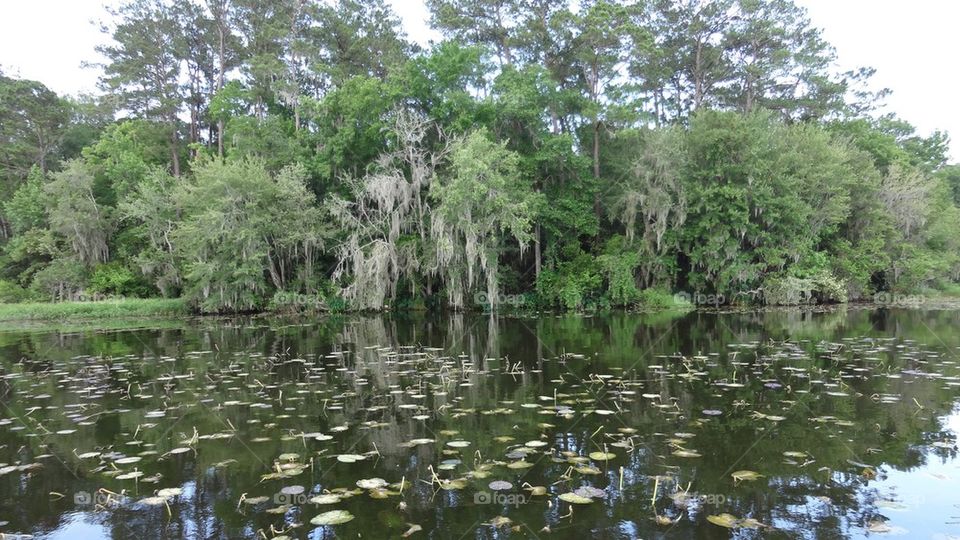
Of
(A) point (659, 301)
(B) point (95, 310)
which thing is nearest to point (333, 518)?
(A) point (659, 301)

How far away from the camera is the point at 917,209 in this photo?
30.5 m

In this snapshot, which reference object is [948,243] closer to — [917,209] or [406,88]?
[917,209]

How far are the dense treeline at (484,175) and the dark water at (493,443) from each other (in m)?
13.6

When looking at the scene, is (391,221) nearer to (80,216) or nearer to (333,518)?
(80,216)

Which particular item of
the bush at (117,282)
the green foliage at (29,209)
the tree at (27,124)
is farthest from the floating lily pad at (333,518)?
the tree at (27,124)

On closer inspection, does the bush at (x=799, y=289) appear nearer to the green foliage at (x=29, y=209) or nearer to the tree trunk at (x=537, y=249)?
the tree trunk at (x=537, y=249)

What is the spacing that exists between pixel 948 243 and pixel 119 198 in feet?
162

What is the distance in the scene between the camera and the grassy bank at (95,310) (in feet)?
87.6

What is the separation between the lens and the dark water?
449 cm

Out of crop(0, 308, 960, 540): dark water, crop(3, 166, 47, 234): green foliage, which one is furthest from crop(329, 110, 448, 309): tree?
crop(3, 166, 47, 234): green foliage

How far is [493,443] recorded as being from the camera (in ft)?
20.5

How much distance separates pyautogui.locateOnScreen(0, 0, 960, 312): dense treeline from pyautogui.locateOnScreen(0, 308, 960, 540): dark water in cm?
1362

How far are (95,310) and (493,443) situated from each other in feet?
91.7

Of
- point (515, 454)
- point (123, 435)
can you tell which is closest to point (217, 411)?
point (123, 435)
